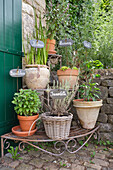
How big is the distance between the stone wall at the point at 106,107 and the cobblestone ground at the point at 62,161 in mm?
341

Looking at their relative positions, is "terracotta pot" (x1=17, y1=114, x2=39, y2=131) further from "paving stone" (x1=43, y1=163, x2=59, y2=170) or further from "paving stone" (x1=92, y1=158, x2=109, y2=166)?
"paving stone" (x1=92, y1=158, x2=109, y2=166)

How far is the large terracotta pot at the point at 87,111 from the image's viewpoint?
2267 millimetres

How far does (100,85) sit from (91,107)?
24.8 inches

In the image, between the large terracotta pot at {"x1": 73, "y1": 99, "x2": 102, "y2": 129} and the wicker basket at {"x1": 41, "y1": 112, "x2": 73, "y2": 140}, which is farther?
the large terracotta pot at {"x1": 73, "y1": 99, "x2": 102, "y2": 129}

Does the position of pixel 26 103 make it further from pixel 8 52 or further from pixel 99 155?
pixel 99 155

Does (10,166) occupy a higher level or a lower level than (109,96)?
lower

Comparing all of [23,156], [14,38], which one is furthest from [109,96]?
[14,38]

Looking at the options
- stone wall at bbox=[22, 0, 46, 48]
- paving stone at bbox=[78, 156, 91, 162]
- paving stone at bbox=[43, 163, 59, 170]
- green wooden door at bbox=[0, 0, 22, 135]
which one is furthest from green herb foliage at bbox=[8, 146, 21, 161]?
stone wall at bbox=[22, 0, 46, 48]

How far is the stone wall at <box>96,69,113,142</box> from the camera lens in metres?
2.63

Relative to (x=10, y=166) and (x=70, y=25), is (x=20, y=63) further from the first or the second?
(x=70, y=25)

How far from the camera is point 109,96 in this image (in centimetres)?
268

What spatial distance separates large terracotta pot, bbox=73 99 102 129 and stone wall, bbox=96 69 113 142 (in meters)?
0.37

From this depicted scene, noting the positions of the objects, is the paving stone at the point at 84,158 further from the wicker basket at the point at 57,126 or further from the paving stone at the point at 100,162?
the wicker basket at the point at 57,126

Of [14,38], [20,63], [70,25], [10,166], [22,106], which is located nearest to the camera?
[10,166]
